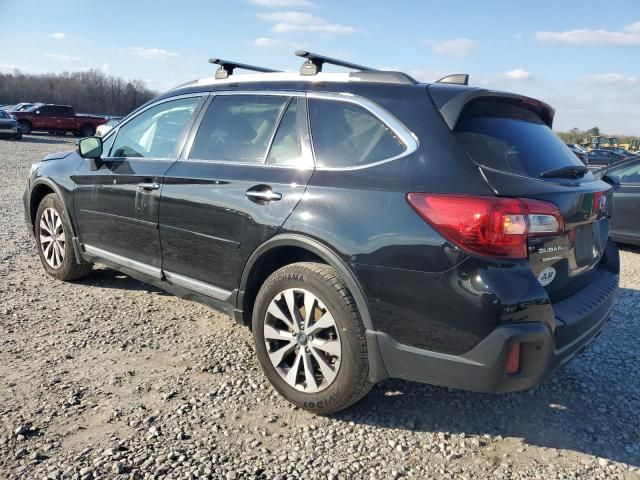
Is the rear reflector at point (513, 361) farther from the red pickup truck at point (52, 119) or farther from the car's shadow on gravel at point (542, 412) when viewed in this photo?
the red pickup truck at point (52, 119)

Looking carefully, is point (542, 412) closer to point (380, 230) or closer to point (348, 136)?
point (380, 230)

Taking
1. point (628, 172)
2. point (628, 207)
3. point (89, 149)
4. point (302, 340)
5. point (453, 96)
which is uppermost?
point (453, 96)

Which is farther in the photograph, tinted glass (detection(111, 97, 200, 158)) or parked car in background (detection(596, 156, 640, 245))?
parked car in background (detection(596, 156, 640, 245))

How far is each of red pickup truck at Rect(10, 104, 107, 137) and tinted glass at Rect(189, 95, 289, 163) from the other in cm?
3330

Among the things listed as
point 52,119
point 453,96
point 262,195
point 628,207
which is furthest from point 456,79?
point 52,119

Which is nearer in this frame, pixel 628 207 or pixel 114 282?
pixel 114 282

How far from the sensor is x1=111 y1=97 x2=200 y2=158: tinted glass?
153 inches

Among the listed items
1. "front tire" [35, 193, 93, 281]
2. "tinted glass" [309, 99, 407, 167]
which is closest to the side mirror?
"front tire" [35, 193, 93, 281]

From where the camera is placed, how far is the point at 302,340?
2.92m

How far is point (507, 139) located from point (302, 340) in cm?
152

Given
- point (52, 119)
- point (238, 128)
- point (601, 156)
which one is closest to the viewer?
point (238, 128)

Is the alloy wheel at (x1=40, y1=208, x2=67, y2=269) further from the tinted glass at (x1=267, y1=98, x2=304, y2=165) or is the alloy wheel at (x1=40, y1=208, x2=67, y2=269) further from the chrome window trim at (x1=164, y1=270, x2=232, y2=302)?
the tinted glass at (x1=267, y1=98, x2=304, y2=165)

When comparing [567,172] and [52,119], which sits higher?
[52,119]

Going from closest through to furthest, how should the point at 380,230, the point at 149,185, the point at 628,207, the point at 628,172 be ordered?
the point at 380,230 < the point at 149,185 < the point at 628,207 < the point at 628,172
